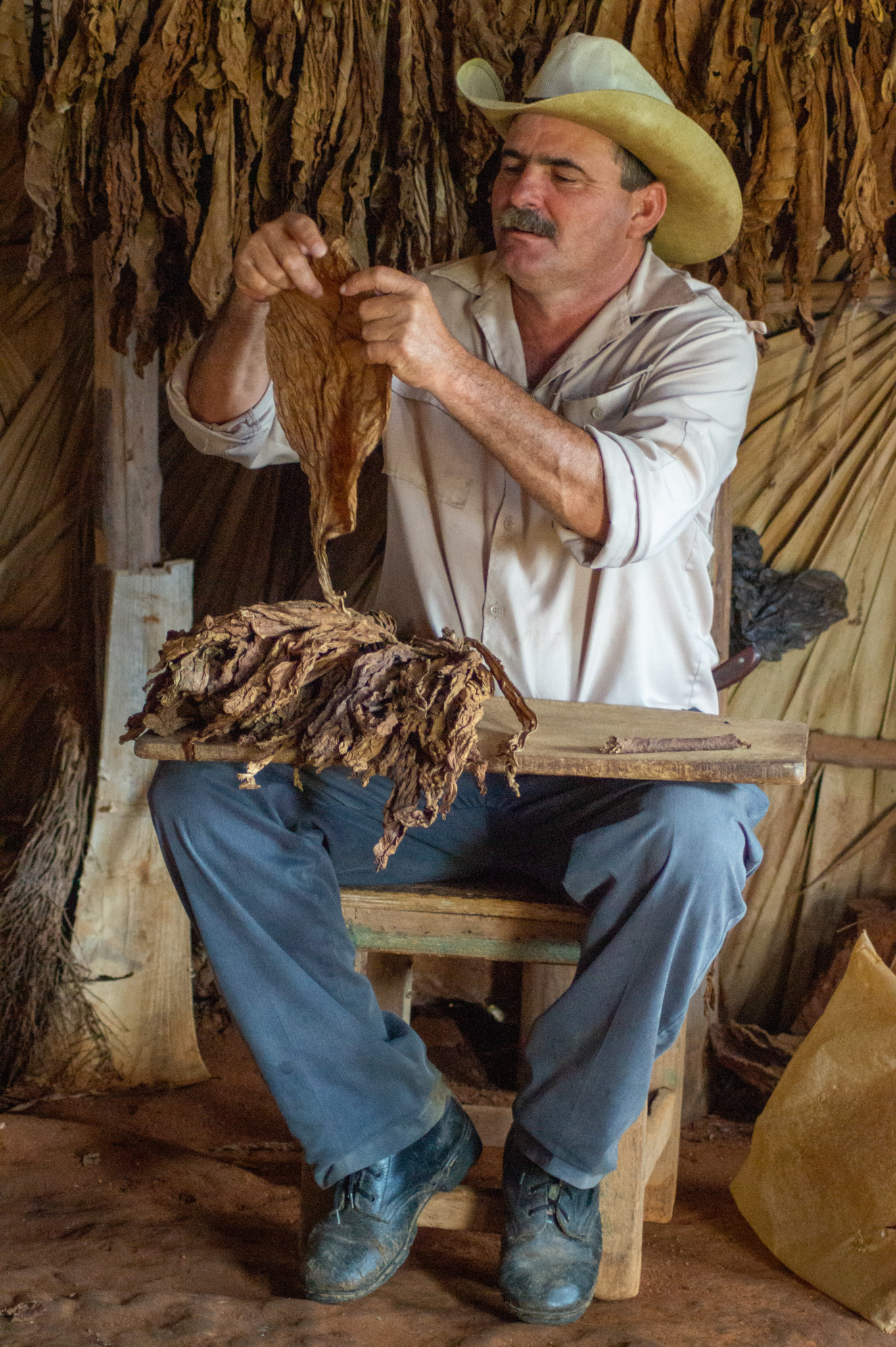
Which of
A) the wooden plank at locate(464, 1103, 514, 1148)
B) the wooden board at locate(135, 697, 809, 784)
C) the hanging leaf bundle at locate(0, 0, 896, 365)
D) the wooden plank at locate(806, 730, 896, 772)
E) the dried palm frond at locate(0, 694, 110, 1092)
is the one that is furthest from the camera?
the wooden plank at locate(806, 730, 896, 772)

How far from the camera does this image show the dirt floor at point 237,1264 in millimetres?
1989

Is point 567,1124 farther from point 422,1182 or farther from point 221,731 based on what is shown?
point 221,731

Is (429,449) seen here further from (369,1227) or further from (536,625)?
(369,1227)

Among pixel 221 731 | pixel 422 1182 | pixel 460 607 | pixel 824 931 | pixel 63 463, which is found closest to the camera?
pixel 221 731

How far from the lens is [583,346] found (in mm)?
2525

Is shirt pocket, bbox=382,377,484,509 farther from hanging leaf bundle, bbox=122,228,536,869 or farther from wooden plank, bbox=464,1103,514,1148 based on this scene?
wooden plank, bbox=464,1103,514,1148

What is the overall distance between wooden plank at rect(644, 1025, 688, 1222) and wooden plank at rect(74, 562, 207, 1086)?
1.26m

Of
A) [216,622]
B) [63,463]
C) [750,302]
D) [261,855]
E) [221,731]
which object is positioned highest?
[750,302]

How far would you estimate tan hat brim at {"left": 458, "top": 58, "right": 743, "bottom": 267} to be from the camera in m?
2.48

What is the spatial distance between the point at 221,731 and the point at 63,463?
2.13 meters

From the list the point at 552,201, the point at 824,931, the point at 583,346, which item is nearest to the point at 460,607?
the point at 583,346

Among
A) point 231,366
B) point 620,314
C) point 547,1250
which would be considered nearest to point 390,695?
point 231,366

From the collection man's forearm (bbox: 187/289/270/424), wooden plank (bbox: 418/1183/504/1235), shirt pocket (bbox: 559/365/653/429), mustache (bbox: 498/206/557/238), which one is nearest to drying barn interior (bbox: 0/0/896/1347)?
wooden plank (bbox: 418/1183/504/1235)

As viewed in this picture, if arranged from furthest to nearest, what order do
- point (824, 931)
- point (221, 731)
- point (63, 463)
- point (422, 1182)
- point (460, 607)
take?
1. point (63, 463)
2. point (824, 931)
3. point (460, 607)
4. point (422, 1182)
5. point (221, 731)
